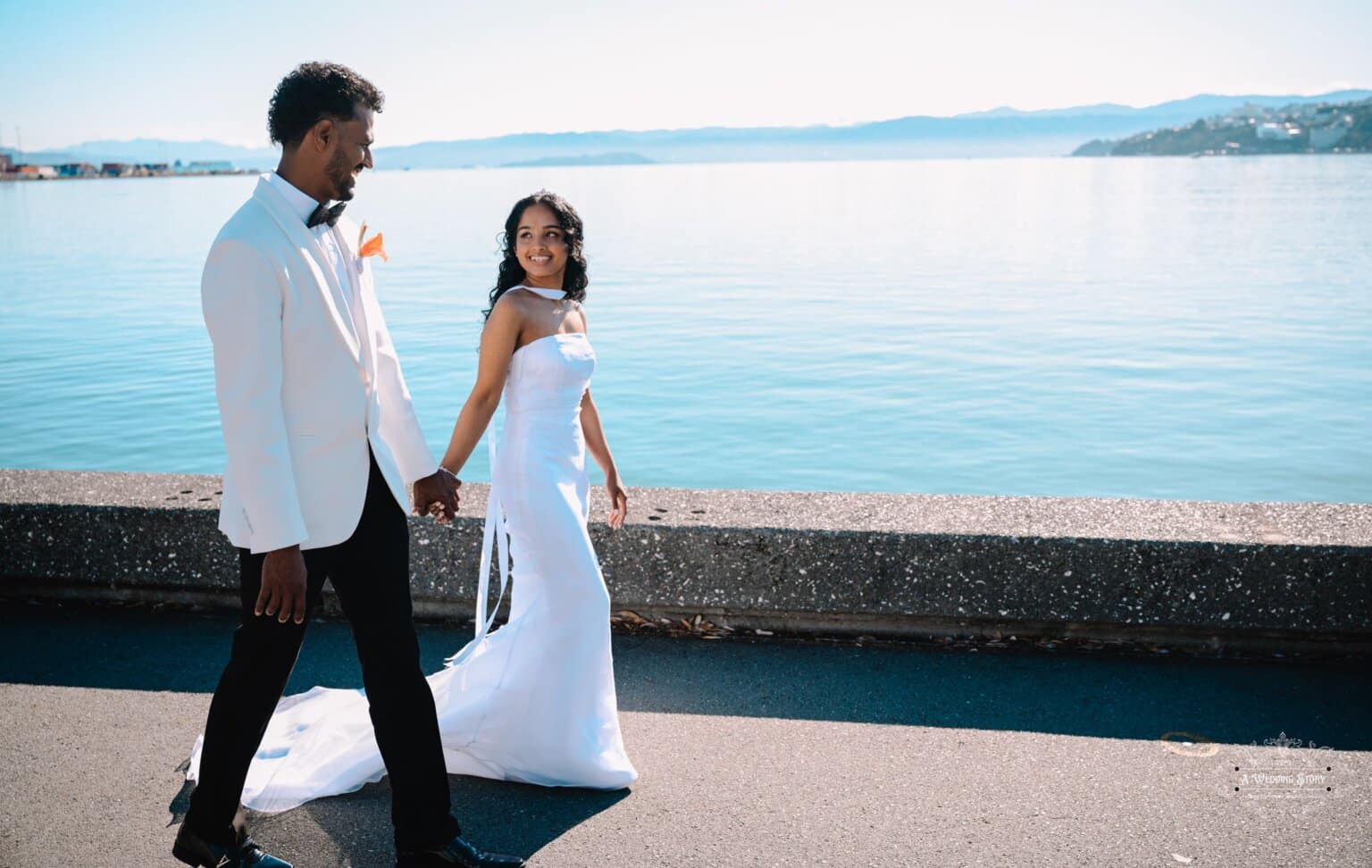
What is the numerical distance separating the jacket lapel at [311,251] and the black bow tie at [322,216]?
36 millimetres

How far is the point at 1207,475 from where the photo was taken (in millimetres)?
15875

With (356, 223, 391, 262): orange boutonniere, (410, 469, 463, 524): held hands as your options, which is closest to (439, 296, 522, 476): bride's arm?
(410, 469, 463, 524): held hands

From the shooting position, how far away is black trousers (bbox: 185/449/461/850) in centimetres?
323

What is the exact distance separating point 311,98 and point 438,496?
122 cm

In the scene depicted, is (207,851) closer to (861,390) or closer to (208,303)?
(208,303)

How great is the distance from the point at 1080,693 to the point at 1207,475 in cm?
1271

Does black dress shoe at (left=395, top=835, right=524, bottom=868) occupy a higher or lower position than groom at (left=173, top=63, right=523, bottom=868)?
lower

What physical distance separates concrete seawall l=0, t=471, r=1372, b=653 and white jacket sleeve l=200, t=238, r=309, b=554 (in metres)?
2.11

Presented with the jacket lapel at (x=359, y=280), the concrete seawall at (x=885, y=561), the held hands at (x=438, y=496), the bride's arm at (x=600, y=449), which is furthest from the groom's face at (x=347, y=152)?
the concrete seawall at (x=885, y=561)

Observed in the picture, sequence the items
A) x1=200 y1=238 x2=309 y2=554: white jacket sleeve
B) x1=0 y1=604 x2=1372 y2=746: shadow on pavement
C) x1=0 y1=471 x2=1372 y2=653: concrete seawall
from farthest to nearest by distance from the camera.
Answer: x1=0 y1=471 x2=1372 y2=653: concrete seawall
x1=0 y1=604 x2=1372 y2=746: shadow on pavement
x1=200 y1=238 x2=309 y2=554: white jacket sleeve

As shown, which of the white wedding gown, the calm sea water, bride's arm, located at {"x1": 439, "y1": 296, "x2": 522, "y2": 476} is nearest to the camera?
the white wedding gown

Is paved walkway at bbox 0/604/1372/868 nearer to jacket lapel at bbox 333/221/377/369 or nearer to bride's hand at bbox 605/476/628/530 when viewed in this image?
bride's hand at bbox 605/476/628/530

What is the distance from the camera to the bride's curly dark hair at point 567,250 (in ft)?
13.7

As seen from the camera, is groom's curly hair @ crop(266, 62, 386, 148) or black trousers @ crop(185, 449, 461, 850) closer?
groom's curly hair @ crop(266, 62, 386, 148)
